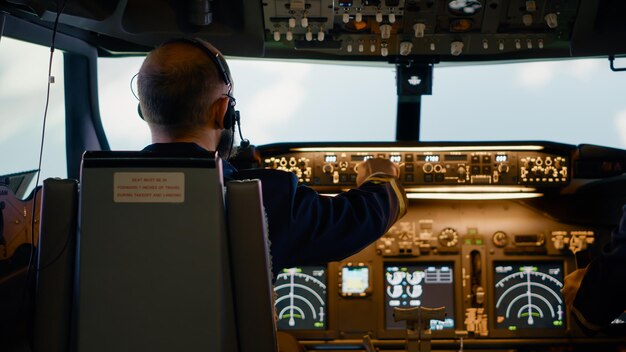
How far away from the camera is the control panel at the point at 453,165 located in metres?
3.14

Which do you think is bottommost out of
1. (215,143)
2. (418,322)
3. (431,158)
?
(418,322)

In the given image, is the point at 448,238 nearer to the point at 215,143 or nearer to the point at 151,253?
the point at 215,143

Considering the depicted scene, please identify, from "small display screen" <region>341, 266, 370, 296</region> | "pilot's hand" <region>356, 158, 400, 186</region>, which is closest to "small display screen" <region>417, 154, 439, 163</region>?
"small display screen" <region>341, 266, 370, 296</region>

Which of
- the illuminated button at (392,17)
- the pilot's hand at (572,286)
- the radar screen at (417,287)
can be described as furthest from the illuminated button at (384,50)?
the pilot's hand at (572,286)

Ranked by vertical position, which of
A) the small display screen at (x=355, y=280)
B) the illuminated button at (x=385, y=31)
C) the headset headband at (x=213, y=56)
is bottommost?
the small display screen at (x=355, y=280)

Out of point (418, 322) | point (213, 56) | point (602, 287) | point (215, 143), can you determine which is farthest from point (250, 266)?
point (418, 322)

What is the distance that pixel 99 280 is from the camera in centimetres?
153

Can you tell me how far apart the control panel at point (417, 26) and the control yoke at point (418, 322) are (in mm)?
1062

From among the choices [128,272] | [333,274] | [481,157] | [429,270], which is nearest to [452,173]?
[481,157]

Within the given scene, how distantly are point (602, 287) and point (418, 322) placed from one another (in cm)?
81

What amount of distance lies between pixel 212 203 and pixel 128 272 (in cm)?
22

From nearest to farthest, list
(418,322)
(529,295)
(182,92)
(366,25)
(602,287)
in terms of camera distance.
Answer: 1. (182,92)
2. (602,287)
3. (418,322)
4. (366,25)
5. (529,295)

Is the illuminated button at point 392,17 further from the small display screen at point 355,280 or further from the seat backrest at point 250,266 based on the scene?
the seat backrest at point 250,266

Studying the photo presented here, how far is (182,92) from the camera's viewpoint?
1693 millimetres
